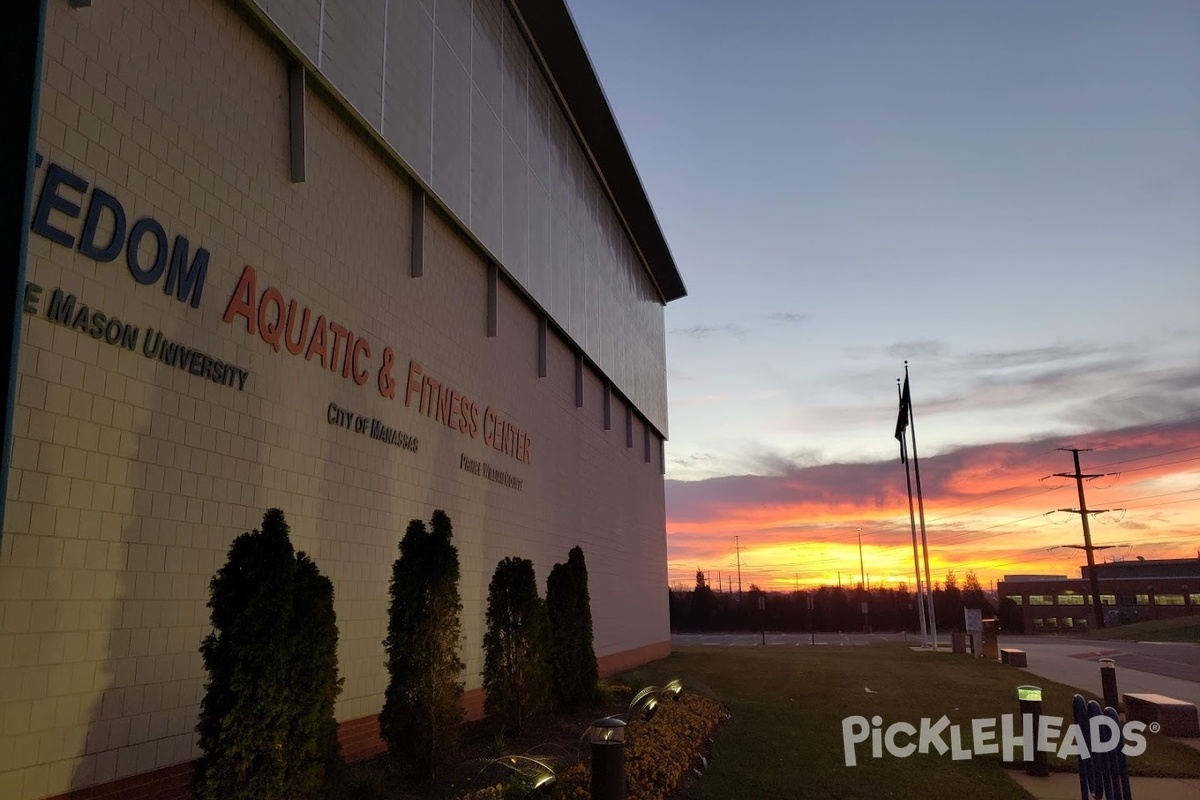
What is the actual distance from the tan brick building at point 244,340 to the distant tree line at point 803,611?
70.5 metres

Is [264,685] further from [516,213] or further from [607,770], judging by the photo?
[516,213]

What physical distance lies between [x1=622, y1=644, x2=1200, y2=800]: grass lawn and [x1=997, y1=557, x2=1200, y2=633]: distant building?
256 ft

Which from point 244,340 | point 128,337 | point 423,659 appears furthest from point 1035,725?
point 128,337

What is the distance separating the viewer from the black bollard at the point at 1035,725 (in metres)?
9.88

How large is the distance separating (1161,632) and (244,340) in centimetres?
4586

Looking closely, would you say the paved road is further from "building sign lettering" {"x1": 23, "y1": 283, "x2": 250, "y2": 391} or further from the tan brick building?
"building sign lettering" {"x1": 23, "y1": 283, "x2": 250, "y2": 391}

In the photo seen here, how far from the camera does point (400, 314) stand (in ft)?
39.3

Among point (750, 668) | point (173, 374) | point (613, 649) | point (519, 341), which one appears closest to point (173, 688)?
point (173, 374)

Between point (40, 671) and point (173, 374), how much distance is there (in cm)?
266

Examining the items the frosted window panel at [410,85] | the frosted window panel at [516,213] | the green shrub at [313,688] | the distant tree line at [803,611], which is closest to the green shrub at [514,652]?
the green shrub at [313,688]

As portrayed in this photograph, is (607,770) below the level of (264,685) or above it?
below

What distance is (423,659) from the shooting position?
8695 mm

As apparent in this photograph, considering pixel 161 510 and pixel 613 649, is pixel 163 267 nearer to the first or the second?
pixel 161 510

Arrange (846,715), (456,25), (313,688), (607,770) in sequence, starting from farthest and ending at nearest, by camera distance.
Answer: (846,715) < (456,25) < (607,770) < (313,688)
